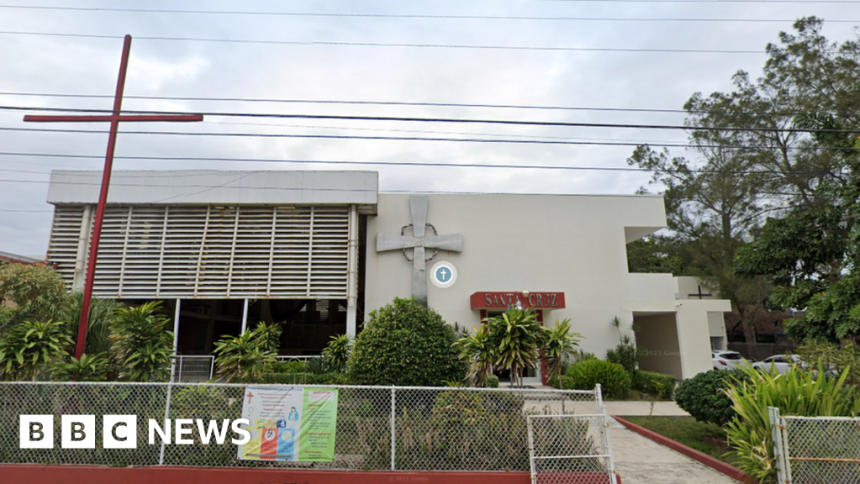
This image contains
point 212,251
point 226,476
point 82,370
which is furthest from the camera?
point 212,251

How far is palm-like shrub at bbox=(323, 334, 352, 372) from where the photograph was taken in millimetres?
13977

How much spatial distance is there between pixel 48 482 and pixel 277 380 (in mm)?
6390

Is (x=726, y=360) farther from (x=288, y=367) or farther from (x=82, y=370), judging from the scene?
(x=82, y=370)

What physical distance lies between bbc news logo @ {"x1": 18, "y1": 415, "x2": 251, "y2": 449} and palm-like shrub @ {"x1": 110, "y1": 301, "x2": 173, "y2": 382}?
1393mm

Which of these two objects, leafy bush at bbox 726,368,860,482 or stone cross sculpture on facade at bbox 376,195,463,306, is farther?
stone cross sculpture on facade at bbox 376,195,463,306

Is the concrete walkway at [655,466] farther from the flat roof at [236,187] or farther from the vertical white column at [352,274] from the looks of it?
the flat roof at [236,187]

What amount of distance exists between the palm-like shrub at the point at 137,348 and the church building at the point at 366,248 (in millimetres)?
6575

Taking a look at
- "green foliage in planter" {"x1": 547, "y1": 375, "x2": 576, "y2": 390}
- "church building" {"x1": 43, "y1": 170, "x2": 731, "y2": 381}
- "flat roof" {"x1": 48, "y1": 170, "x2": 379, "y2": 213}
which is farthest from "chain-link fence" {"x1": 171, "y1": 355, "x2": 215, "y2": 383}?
"green foliage in planter" {"x1": 547, "y1": 375, "x2": 576, "y2": 390}

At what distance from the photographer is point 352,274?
51.7 ft

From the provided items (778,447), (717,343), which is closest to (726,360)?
(717,343)

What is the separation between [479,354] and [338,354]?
597 centimetres

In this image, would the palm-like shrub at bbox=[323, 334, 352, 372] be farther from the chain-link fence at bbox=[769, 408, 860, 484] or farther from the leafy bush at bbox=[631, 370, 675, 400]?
the chain-link fence at bbox=[769, 408, 860, 484]

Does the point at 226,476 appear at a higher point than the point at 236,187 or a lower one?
lower

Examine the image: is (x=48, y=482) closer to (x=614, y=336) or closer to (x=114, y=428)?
(x=114, y=428)
